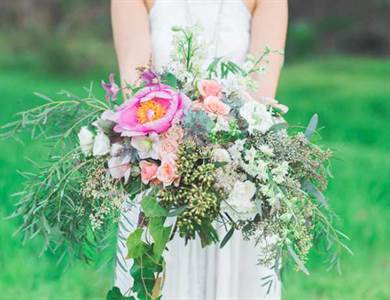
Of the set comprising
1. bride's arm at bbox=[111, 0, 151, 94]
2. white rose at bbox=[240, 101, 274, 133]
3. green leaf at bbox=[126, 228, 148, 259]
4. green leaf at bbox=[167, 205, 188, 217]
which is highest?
bride's arm at bbox=[111, 0, 151, 94]

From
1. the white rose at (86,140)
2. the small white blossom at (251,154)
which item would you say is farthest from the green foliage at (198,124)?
the white rose at (86,140)

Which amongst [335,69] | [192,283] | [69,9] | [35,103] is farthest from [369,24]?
[192,283]

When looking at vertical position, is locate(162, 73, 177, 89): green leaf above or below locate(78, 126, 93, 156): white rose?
above

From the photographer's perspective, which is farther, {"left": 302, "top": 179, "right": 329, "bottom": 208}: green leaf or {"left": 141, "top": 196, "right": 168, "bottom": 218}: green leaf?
{"left": 302, "top": 179, "right": 329, "bottom": 208}: green leaf

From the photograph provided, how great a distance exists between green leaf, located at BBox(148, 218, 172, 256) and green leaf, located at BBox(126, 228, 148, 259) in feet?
0.13

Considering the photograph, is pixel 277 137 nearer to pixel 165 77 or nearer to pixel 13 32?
pixel 165 77

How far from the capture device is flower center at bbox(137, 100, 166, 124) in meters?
3.04

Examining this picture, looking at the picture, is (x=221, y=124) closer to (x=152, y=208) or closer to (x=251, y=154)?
(x=251, y=154)

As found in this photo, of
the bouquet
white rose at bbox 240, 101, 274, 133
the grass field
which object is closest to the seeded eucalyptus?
the bouquet

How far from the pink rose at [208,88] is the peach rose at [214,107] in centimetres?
3

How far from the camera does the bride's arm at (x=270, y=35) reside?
370 centimetres

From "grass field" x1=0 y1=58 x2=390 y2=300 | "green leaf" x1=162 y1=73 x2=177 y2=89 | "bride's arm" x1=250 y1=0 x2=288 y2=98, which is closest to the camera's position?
"green leaf" x1=162 y1=73 x2=177 y2=89

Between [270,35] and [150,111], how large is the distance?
2.65 ft

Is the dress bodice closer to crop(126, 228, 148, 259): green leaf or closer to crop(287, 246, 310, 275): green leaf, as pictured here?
crop(126, 228, 148, 259): green leaf
